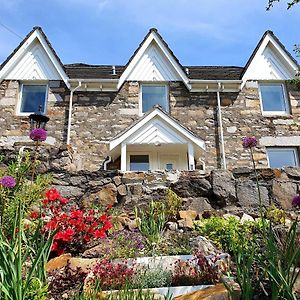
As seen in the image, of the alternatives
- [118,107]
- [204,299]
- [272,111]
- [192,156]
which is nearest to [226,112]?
[272,111]

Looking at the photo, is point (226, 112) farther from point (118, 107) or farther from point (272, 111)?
point (118, 107)

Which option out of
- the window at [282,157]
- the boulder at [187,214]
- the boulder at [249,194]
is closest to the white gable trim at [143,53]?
the window at [282,157]

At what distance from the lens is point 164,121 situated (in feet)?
35.8

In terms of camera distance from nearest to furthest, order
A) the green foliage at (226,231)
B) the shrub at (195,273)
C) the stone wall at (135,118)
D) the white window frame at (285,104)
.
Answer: the shrub at (195,273)
the green foliage at (226,231)
the stone wall at (135,118)
the white window frame at (285,104)

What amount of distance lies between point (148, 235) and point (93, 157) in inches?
247

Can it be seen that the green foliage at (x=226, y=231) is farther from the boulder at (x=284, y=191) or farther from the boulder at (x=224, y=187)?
the boulder at (x=284, y=191)

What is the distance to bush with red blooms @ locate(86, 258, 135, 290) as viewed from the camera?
4070 mm

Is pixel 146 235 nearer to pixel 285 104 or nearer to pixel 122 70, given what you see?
pixel 122 70

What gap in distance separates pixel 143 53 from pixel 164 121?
11.2 ft

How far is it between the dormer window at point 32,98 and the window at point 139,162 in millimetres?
3427

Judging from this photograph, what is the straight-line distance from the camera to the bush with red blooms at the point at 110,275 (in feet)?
13.4

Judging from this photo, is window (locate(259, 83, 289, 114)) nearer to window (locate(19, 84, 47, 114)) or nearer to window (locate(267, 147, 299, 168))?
window (locate(267, 147, 299, 168))

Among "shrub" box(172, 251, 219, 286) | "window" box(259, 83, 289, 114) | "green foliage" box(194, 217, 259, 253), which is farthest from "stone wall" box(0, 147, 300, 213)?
"window" box(259, 83, 289, 114)

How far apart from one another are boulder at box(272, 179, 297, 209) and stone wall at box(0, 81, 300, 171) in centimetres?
408
